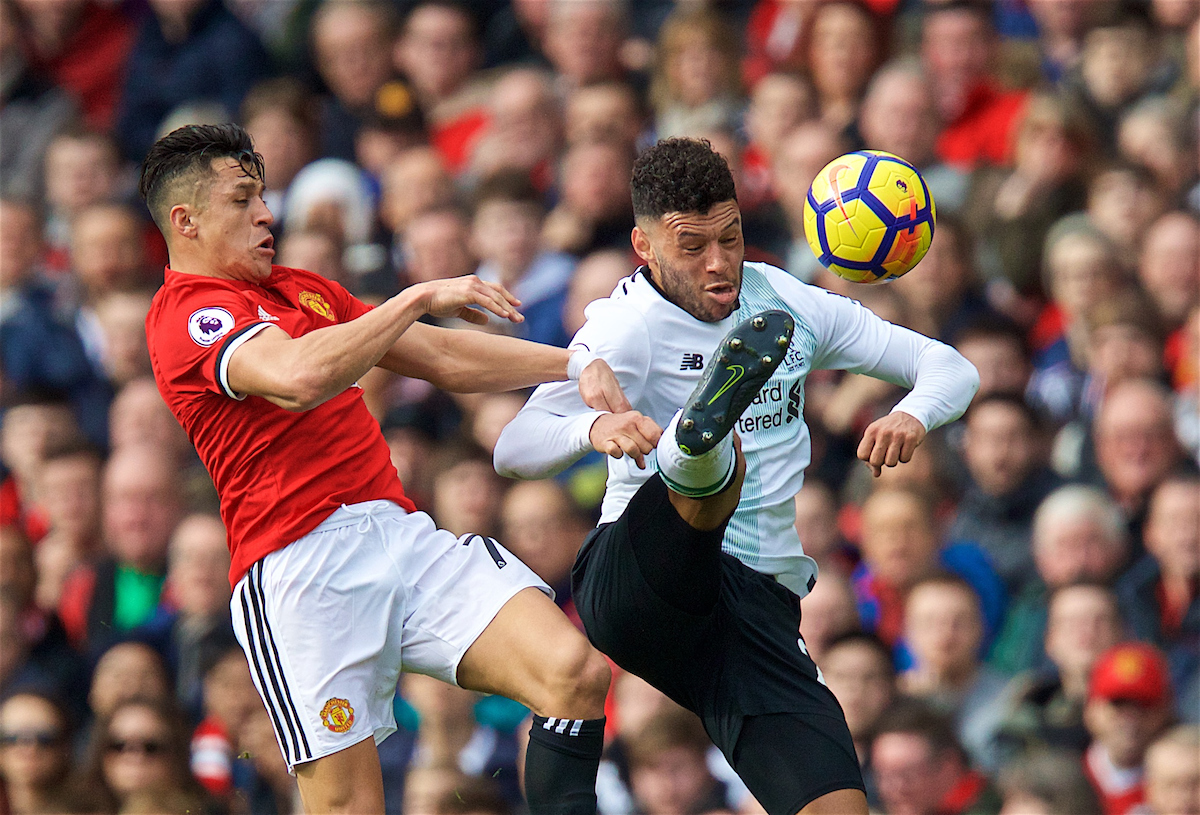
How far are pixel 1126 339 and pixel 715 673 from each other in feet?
12.4

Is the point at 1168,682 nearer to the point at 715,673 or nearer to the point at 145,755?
the point at 715,673

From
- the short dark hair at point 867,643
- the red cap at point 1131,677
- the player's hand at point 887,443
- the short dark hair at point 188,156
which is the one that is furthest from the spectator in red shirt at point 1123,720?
the short dark hair at point 188,156

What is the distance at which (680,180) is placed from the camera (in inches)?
207

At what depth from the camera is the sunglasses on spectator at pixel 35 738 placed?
8.71 meters

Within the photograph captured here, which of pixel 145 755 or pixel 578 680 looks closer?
pixel 578 680

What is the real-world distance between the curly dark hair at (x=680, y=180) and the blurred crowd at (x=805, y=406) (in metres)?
3.06

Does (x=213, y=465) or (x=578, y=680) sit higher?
(x=213, y=465)

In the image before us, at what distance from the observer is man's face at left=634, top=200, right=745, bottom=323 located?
17.2 ft

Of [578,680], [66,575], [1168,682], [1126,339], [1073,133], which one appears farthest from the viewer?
[66,575]

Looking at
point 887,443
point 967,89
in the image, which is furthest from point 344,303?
point 967,89

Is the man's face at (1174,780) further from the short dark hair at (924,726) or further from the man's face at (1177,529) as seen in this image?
the man's face at (1177,529)

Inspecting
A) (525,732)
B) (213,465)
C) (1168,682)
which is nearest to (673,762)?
(525,732)

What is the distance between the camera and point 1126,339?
26.9ft

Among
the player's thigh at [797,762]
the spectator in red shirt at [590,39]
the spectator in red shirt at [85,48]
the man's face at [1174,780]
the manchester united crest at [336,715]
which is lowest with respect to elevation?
the man's face at [1174,780]
